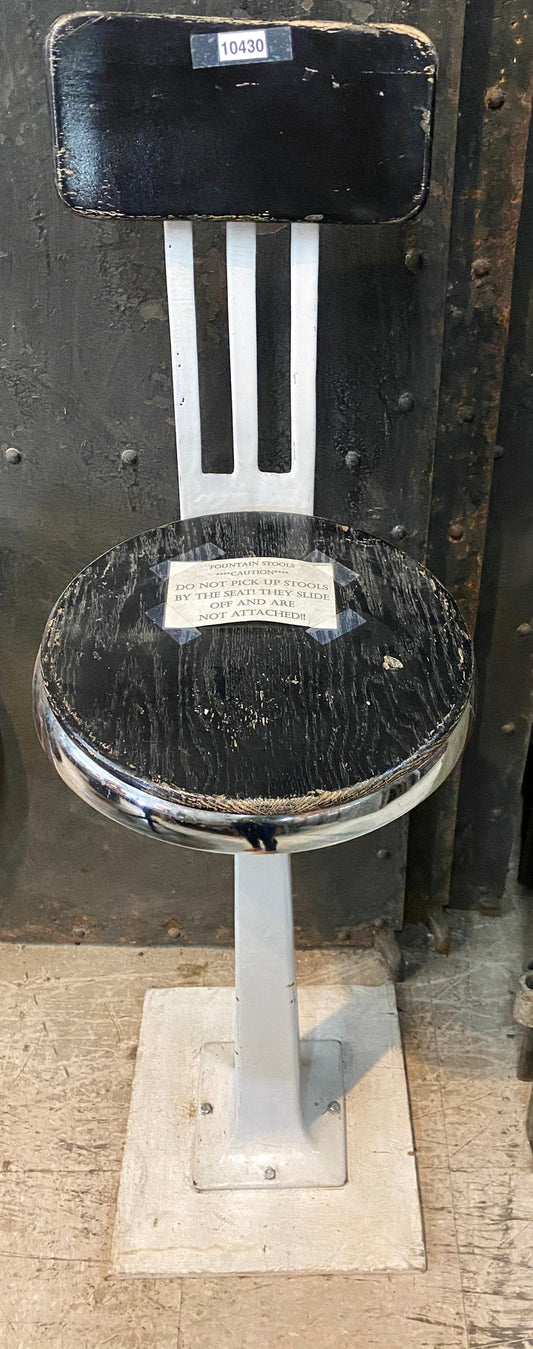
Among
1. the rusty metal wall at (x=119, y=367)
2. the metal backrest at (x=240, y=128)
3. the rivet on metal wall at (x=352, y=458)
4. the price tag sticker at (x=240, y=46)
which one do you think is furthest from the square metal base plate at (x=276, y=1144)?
the price tag sticker at (x=240, y=46)

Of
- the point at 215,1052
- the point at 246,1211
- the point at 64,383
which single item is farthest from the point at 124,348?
the point at 246,1211

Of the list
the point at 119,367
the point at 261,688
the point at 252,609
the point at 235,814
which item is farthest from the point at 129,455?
the point at 235,814

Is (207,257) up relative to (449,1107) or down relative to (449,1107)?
up

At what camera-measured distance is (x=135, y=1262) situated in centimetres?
120

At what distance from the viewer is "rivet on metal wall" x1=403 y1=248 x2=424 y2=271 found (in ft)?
3.56

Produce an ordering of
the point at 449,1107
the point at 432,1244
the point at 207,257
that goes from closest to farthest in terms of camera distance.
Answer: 1. the point at 207,257
2. the point at 432,1244
3. the point at 449,1107

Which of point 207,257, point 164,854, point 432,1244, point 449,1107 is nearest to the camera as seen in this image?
point 207,257

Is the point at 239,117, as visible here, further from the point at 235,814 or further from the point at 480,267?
the point at 235,814

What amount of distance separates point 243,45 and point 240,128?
67 mm

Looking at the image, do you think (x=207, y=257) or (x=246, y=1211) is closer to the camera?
(x=207, y=257)

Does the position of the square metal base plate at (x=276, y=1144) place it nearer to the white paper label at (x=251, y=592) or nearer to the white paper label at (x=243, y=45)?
the white paper label at (x=251, y=592)

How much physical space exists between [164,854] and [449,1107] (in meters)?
0.55

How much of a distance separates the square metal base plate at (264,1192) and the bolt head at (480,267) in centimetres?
104

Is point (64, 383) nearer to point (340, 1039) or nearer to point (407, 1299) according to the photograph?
point (340, 1039)
